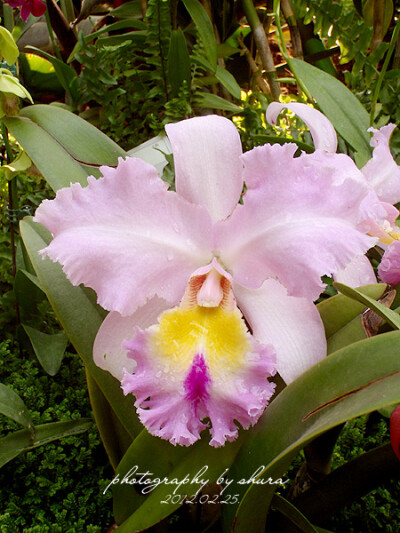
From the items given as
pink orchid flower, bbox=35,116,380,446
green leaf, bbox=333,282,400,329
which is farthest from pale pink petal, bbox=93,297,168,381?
green leaf, bbox=333,282,400,329

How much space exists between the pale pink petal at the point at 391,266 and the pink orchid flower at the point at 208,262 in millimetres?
79

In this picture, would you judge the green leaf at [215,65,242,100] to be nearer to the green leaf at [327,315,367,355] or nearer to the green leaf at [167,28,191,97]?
the green leaf at [167,28,191,97]

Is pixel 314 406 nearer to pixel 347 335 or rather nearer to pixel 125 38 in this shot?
pixel 347 335

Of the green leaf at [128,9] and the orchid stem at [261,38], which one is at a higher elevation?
the green leaf at [128,9]

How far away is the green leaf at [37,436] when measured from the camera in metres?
0.72

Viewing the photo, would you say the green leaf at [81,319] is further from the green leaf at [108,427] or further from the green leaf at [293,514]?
the green leaf at [293,514]

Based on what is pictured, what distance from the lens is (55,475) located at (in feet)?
2.62

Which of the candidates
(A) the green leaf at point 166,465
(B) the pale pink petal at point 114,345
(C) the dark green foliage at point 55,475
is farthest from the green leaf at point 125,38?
(A) the green leaf at point 166,465

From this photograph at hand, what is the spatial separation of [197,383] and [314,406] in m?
0.12

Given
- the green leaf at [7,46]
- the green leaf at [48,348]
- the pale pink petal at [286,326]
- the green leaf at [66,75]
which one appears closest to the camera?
the pale pink petal at [286,326]

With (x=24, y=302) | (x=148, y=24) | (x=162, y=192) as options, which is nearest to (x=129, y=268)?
(x=162, y=192)

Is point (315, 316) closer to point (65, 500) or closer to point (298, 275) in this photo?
point (298, 275)

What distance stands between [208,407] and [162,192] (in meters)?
0.24

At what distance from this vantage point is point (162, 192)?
0.52m
